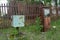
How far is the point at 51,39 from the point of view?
837 cm

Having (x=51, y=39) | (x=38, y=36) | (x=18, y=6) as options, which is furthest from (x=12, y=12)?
(x=51, y=39)

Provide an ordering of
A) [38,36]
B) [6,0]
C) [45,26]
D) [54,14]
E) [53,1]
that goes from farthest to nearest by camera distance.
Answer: [53,1]
[6,0]
[54,14]
[45,26]
[38,36]

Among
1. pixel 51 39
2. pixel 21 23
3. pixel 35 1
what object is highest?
pixel 35 1

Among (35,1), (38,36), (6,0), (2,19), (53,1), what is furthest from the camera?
(53,1)

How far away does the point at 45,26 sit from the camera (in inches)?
405

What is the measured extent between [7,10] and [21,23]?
4249 mm

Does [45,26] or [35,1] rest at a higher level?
[35,1]

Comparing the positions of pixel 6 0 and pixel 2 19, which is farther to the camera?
pixel 6 0

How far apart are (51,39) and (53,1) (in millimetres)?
11504

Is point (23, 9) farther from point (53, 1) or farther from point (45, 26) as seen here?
point (53, 1)

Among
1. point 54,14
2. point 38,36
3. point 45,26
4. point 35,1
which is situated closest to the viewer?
point 38,36

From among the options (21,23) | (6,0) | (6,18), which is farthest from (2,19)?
(6,0)

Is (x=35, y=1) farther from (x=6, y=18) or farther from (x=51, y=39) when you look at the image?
(x=51, y=39)

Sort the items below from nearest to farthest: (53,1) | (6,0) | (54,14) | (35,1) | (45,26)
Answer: (45,26)
(54,14)
(35,1)
(6,0)
(53,1)
